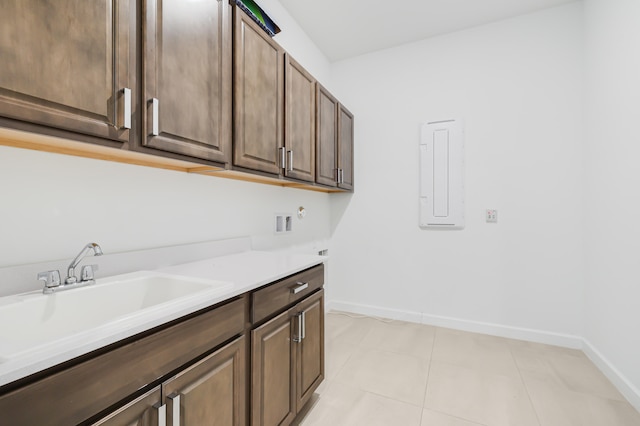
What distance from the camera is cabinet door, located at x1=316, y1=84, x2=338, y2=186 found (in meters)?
2.26

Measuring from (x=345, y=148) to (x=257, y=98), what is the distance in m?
1.45

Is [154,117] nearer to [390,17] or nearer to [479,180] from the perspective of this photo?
[390,17]

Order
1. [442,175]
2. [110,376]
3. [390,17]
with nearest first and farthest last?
[110,376] < [390,17] < [442,175]

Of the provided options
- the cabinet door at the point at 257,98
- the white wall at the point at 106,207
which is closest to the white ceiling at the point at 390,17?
the cabinet door at the point at 257,98

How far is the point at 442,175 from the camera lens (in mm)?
2803

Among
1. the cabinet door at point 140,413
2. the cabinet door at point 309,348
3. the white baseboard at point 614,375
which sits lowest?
the white baseboard at point 614,375

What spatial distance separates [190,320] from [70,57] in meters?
0.83

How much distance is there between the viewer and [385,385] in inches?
74.3

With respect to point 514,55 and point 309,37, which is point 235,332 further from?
point 514,55

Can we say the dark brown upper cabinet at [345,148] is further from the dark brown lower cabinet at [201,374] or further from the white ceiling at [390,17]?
the dark brown lower cabinet at [201,374]

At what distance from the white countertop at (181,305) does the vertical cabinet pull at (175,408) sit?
0.76 ft

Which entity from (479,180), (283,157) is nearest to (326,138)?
(283,157)

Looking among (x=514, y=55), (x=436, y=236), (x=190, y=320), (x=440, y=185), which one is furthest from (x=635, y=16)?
(x=190, y=320)

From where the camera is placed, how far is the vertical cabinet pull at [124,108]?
942 millimetres
